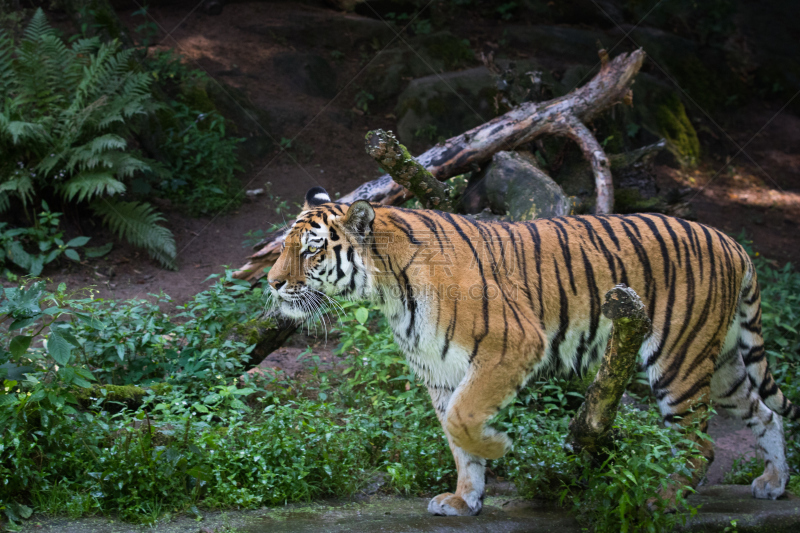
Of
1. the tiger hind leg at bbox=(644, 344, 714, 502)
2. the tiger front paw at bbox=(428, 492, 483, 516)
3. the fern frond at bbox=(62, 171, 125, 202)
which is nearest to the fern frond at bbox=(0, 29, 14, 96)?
the fern frond at bbox=(62, 171, 125, 202)

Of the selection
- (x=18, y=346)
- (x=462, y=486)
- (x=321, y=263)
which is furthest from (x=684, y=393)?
(x=18, y=346)

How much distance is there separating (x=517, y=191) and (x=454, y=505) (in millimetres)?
3489

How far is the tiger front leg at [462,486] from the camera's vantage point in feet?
11.9

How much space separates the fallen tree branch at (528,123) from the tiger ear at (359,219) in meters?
2.95

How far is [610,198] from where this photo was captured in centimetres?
649

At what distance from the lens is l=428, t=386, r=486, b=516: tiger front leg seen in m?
3.62

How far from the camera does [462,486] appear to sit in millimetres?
3729

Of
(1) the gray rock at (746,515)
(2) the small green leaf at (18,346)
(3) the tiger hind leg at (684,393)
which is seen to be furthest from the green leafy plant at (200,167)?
(1) the gray rock at (746,515)

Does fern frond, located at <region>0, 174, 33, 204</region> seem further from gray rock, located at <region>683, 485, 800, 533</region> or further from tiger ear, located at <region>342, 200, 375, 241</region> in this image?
gray rock, located at <region>683, 485, 800, 533</region>

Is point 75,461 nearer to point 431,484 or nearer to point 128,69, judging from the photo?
point 431,484

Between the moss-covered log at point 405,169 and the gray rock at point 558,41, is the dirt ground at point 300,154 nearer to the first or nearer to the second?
the gray rock at point 558,41

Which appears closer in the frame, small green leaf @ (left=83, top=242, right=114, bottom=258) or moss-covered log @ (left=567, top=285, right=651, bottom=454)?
moss-covered log @ (left=567, top=285, right=651, bottom=454)

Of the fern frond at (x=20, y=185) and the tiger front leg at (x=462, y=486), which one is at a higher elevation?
the fern frond at (x=20, y=185)

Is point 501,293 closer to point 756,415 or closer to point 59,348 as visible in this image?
point 756,415
